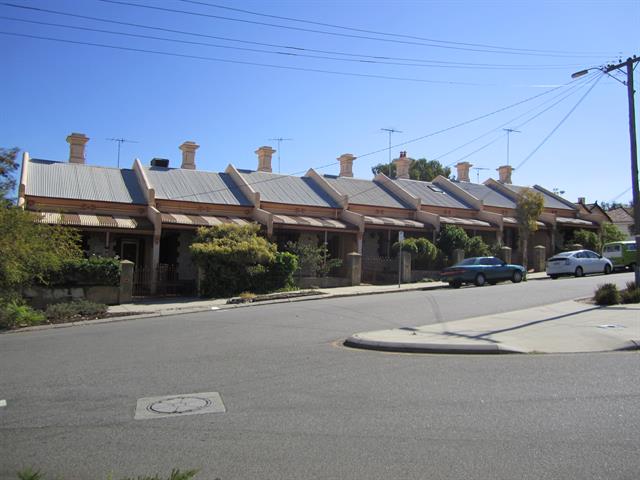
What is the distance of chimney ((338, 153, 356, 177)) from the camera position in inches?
1475

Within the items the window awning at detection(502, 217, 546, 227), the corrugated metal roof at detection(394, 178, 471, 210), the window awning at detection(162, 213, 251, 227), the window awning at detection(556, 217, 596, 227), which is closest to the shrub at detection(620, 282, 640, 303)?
the window awning at detection(162, 213, 251, 227)

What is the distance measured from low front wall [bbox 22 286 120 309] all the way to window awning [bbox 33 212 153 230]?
323 cm

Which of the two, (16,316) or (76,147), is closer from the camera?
(16,316)

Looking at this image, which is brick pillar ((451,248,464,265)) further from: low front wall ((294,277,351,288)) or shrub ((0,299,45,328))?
shrub ((0,299,45,328))

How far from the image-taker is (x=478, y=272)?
25.1 metres

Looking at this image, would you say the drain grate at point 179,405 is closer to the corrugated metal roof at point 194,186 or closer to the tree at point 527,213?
the corrugated metal roof at point 194,186

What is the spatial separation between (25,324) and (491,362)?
1302cm

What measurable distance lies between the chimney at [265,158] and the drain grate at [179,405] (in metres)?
28.2

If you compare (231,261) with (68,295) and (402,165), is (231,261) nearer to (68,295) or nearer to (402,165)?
(68,295)

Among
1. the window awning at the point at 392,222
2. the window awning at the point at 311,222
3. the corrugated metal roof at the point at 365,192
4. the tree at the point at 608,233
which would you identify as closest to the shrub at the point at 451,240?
the window awning at the point at 392,222

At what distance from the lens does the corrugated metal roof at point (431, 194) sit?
35.0 meters

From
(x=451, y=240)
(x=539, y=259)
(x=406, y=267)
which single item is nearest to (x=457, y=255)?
(x=451, y=240)

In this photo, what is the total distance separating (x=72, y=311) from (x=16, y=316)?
166 cm

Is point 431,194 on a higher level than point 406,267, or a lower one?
higher
